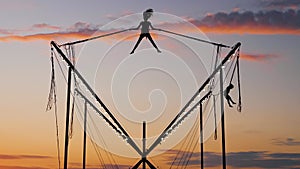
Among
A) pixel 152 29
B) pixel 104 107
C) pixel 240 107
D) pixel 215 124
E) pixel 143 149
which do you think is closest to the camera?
pixel 152 29

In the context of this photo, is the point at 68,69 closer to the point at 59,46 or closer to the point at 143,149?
the point at 59,46

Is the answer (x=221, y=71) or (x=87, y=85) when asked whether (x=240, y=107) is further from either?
(x=87, y=85)

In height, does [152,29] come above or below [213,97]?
above

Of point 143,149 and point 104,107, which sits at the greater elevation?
point 104,107

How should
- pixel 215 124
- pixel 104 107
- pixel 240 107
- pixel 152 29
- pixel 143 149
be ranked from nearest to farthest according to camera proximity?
pixel 152 29 → pixel 240 107 → pixel 104 107 → pixel 215 124 → pixel 143 149

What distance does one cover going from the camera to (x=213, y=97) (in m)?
25.2

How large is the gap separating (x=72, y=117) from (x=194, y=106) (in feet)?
17.1

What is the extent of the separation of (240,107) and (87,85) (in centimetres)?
621

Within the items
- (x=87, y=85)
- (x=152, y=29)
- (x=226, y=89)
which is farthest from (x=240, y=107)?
(x=87, y=85)

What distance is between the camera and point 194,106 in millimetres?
24469

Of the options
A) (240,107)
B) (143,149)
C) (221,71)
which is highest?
(221,71)

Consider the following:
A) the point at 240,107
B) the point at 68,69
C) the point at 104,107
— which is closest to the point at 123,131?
the point at 104,107

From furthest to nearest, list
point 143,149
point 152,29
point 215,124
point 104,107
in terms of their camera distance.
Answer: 1. point 143,149
2. point 215,124
3. point 104,107
4. point 152,29

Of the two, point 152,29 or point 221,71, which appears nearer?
point 152,29
